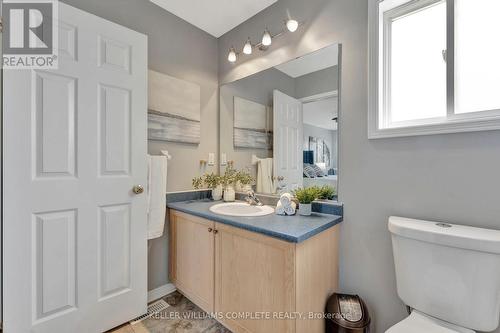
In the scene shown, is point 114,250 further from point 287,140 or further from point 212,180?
point 287,140

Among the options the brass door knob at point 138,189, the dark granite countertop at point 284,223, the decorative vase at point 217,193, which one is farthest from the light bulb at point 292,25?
the brass door knob at point 138,189

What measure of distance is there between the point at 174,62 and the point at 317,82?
4.03 ft

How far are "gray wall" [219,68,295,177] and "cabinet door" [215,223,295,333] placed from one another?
31.3 inches

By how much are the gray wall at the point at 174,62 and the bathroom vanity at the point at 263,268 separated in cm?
37

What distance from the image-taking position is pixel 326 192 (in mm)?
1485

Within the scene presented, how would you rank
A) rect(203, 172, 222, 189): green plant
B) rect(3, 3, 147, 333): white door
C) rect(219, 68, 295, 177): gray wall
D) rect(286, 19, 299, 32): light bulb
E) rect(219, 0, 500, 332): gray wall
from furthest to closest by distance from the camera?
rect(203, 172, 222, 189): green plant, rect(219, 68, 295, 177): gray wall, rect(286, 19, 299, 32): light bulb, rect(3, 3, 147, 333): white door, rect(219, 0, 500, 332): gray wall

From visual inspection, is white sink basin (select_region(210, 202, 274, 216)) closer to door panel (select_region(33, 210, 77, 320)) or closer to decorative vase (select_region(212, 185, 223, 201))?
decorative vase (select_region(212, 185, 223, 201))

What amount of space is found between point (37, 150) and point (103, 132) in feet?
1.08

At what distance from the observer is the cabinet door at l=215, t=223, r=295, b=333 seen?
1.10 m

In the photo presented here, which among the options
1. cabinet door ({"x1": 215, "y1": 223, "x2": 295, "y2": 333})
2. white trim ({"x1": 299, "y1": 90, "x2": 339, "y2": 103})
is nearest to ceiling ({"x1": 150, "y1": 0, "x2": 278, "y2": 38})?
white trim ({"x1": 299, "y1": 90, "x2": 339, "y2": 103})

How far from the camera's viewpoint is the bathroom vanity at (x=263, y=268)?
42.9 inches

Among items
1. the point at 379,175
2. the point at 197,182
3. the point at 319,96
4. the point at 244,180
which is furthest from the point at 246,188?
the point at 379,175

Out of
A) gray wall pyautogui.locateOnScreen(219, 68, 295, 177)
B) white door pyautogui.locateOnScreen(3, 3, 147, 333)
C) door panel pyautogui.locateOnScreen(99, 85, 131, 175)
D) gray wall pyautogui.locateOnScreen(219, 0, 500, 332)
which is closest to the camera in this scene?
gray wall pyautogui.locateOnScreen(219, 0, 500, 332)

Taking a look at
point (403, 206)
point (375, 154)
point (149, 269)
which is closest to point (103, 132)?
point (149, 269)
